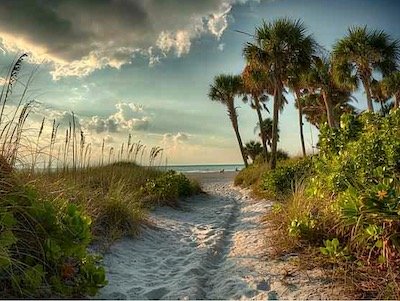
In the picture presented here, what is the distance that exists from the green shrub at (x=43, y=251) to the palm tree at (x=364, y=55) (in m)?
20.6

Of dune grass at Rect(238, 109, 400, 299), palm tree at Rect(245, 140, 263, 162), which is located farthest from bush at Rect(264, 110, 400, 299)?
palm tree at Rect(245, 140, 263, 162)

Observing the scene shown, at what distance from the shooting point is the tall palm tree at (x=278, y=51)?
19.6 m

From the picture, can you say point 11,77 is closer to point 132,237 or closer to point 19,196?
point 19,196

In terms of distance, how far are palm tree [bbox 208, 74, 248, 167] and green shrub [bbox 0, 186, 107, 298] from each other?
2733cm

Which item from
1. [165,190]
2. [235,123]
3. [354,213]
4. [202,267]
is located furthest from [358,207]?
[235,123]

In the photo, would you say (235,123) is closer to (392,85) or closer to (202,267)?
(392,85)

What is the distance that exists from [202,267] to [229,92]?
2663cm

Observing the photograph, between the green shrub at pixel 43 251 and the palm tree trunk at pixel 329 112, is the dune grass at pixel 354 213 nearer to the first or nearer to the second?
the green shrub at pixel 43 251

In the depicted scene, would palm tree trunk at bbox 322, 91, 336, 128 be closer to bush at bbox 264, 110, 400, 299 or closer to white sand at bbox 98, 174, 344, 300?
white sand at bbox 98, 174, 344, 300

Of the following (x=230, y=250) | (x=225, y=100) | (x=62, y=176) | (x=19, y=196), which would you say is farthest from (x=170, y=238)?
(x=225, y=100)

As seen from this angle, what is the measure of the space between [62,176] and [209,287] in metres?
4.07

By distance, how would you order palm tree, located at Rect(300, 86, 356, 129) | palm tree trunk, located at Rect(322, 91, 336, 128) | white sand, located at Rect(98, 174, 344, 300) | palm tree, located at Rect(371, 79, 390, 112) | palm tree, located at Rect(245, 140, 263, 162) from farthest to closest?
palm tree, located at Rect(245, 140, 263, 162) < palm tree, located at Rect(300, 86, 356, 129) < palm tree, located at Rect(371, 79, 390, 112) < palm tree trunk, located at Rect(322, 91, 336, 128) < white sand, located at Rect(98, 174, 344, 300)

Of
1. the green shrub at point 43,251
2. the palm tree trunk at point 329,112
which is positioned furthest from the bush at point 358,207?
the palm tree trunk at point 329,112

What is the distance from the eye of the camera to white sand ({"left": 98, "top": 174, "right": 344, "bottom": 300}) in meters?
4.11
